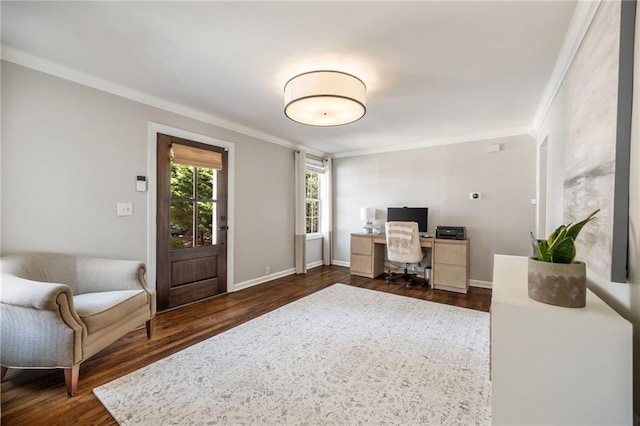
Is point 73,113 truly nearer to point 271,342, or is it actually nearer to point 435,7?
point 271,342

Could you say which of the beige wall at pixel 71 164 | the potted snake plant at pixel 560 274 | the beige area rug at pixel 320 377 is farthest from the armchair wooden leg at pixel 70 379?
the potted snake plant at pixel 560 274

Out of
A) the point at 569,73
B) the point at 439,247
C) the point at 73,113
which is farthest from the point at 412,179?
the point at 73,113

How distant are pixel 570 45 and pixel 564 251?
1.65 m

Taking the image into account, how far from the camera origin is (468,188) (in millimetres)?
4262

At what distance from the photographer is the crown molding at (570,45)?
58.9 inches

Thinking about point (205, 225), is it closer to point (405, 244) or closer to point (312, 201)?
point (312, 201)

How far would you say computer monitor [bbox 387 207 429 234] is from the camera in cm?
450

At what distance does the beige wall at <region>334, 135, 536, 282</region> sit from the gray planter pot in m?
3.36

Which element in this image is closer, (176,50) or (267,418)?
(267,418)

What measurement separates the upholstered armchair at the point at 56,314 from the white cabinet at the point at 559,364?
2341 millimetres

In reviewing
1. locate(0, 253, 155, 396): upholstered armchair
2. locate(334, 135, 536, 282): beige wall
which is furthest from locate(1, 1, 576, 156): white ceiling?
locate(0, 253, 155, 396): upholstered armchair

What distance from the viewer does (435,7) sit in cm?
158

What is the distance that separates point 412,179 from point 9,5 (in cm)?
479

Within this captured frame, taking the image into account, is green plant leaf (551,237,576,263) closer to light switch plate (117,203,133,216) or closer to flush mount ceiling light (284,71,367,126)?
flush mount ceiling light (284,71,367,126)
